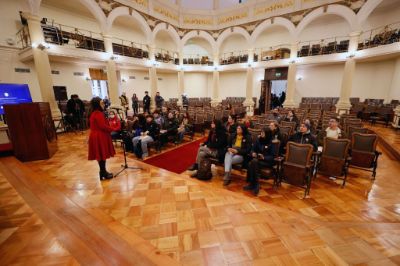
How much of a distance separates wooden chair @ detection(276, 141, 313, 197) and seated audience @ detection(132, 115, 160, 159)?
3.08 meters

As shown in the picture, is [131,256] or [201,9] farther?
[201,9]

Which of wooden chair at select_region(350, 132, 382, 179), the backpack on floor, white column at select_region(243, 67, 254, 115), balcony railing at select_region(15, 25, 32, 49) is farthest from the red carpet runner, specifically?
white column at select_region(243, 67, 254, 115)

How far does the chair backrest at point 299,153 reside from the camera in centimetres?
289

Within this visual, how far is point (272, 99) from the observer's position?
14094 mm

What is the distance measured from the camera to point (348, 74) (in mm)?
9766

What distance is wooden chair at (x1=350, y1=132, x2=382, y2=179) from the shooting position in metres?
3.44

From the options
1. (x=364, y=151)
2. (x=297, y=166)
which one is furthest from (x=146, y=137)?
(x=364, y=151)

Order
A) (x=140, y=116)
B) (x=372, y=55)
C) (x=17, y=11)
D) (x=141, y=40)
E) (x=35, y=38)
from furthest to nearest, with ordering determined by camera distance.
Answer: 1. (x=141, y=40)
2. (x=372, y=55)
3. (x=17, y=11)
4. (x=35, y=38)
5. (x=140, y=116)

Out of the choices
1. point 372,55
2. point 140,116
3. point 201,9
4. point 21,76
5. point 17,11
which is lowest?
point 140,116

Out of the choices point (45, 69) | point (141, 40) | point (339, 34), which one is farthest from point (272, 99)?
point (45, 69)

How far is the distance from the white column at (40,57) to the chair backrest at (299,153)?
8.62 m

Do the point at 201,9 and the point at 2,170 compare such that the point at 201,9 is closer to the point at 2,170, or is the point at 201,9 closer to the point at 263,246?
the point at 2,170

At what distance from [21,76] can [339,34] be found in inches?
705

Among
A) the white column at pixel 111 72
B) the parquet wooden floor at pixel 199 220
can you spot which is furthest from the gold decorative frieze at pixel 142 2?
the parquet wooden floor at pixel 199 220
